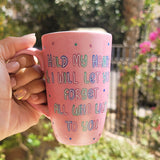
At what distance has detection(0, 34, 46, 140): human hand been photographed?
63 cm

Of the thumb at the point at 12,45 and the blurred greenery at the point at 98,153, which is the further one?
the blurred greenery at the point at 98,153

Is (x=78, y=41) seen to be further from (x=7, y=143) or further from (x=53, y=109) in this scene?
(x=7, y=143)

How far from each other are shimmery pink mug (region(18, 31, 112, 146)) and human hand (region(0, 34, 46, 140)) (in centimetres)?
8

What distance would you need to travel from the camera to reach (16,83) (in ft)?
2.16

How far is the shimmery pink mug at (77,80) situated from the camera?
0.53m

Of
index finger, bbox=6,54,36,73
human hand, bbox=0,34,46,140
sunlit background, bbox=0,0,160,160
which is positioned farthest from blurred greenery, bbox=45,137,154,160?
index finger, bbox=6,54,36,73

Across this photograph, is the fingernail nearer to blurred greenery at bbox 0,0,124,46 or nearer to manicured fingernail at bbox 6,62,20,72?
manicured fingernail at bbox 6,62,20,72

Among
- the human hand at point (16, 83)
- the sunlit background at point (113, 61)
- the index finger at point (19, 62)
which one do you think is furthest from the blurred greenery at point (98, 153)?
the index finger at point (19, 62)

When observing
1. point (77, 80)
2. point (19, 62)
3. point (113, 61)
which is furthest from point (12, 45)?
point (113, 61)

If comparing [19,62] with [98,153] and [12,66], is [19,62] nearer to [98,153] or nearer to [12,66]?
[12,66]

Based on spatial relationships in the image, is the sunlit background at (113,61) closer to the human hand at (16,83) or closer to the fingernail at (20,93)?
the human hand at (16,83)

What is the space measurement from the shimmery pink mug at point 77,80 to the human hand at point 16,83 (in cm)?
8

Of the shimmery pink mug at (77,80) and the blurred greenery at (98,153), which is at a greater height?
the shimmery pink mug at (77,80)

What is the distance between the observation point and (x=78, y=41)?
521 millimetres
